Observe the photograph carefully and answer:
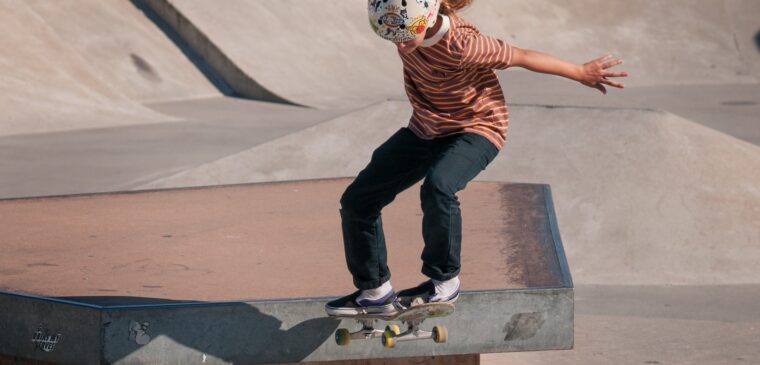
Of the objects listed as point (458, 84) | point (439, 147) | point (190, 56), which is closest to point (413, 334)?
point (439, 147)

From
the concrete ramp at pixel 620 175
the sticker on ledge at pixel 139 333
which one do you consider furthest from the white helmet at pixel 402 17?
the concrete ramp at pixel 620 175

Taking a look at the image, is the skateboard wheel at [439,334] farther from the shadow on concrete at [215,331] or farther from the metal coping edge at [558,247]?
the metal coping edge at [558,247]

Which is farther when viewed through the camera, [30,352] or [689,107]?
[689,107]

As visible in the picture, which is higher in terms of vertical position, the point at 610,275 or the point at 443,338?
the point at 443,338

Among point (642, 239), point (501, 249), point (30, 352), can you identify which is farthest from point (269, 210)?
point (642, 239)

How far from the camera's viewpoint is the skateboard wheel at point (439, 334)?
4.70 metres

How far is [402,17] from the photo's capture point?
412cm

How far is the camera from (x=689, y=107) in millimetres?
19312

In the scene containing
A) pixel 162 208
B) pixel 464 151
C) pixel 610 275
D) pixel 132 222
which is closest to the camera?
pixel 464 151

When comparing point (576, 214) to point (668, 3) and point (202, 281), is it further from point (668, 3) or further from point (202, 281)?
point (668, 3)

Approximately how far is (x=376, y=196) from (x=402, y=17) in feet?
2.59

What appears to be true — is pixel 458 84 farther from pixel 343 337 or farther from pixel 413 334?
pixel 343 337

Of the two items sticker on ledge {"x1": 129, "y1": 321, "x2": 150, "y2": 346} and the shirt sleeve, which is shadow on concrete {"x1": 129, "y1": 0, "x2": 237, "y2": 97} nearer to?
sticker on ledge {"x1": 129, "y1": 321, "x2": 150, "y2": 346}

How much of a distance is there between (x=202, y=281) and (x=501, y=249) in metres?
1.70
